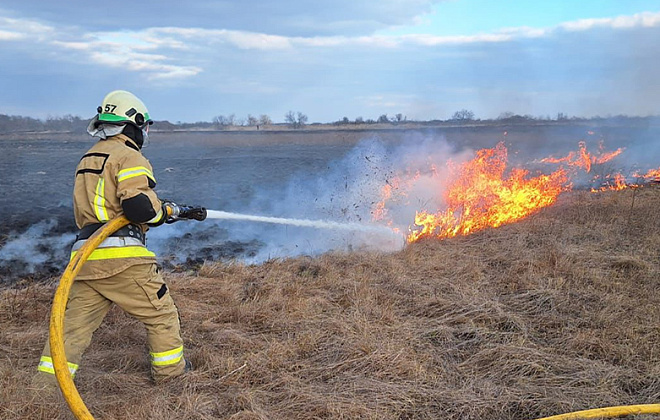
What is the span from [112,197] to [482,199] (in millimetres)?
7672

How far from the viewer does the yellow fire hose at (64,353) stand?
8.71 feet

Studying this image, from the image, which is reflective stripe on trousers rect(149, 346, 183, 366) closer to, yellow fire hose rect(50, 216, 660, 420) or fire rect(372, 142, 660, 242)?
yellow fire hose rect(50, 216, 660, 420)

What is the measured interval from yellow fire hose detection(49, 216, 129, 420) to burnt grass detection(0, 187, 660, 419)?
476 mm

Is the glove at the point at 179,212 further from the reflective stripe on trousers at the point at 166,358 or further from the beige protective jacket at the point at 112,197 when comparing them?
the reflective stripe on trousers at the point at 166,358

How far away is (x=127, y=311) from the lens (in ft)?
11.2

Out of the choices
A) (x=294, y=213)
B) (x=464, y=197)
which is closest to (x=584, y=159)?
(x=464, y=197)

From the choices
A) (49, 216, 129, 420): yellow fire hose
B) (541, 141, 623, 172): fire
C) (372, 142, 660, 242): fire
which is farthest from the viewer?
(541, 141, 623, 172): fire

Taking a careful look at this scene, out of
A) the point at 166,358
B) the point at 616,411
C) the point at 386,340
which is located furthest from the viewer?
the point at 386,340

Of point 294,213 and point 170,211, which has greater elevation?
point 170,211

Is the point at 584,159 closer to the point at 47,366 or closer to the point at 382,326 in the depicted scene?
the point at 382,326

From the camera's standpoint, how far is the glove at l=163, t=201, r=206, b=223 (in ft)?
11.9

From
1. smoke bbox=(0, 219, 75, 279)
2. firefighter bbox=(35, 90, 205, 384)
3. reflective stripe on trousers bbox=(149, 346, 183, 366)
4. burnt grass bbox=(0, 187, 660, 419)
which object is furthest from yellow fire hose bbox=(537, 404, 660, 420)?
smoke bbox=(0, 219, 75, 279)

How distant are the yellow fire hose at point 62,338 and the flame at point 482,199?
5821 mm

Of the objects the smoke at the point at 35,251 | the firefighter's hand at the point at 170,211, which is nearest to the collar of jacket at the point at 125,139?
the firefighter's hand at the point at 170,211
